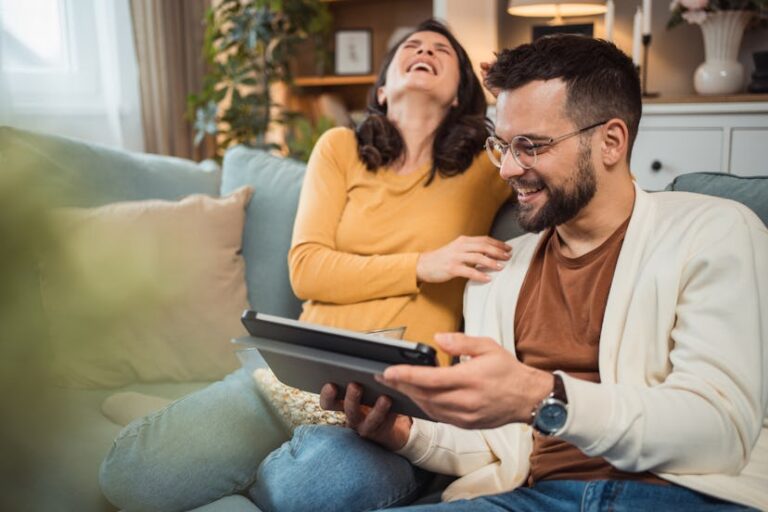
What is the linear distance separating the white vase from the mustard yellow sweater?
1.56 metres

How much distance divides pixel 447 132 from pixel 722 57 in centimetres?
161

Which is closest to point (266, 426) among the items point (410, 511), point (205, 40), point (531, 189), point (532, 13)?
point (410, 511)

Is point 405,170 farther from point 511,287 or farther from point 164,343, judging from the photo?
point 164,343

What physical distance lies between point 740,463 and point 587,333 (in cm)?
28

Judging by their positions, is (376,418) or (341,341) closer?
(341,341)

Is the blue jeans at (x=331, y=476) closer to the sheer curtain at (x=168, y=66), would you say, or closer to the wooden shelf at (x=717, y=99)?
the wooden shelf at (x=717, y=99)

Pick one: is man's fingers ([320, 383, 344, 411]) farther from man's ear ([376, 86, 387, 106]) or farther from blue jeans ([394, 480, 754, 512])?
man's ear ([376, 86, 387, 106])

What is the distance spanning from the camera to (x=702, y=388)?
90 cm

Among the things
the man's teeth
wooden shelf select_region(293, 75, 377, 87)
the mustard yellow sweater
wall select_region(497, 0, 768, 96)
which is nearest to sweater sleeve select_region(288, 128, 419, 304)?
the mustard yellow sweater

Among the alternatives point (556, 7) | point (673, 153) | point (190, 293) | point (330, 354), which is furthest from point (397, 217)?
point (556, 7)

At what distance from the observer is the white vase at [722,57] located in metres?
2.71

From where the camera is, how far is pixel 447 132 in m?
1.70

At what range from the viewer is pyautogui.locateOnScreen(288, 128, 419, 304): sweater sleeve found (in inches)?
59.9

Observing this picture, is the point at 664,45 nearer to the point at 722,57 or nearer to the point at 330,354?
the point at 722,57
